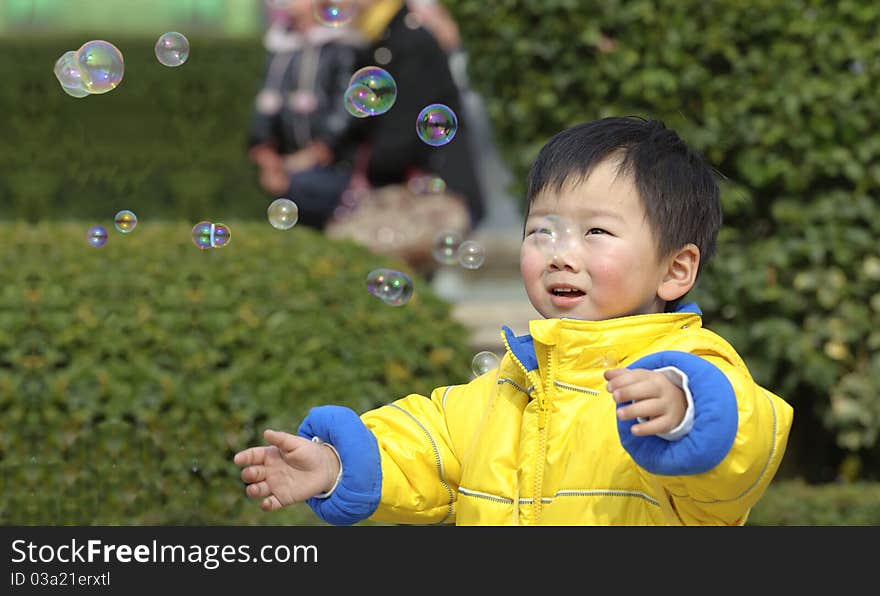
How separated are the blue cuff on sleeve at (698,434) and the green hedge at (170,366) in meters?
2.45

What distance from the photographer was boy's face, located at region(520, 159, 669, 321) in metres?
2.26

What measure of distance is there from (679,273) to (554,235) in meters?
0.29

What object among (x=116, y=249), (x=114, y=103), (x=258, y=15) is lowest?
(x=116, y=249)

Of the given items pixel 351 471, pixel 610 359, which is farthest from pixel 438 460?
pixel 610 359

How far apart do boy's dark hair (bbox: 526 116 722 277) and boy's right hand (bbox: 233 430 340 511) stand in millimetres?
652

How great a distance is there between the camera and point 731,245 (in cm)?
508

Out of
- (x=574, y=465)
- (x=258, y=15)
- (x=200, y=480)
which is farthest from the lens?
(x=258, y=15)

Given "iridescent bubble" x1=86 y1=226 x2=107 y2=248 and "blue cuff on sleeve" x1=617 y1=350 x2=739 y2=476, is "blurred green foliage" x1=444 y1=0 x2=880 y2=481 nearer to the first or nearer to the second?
"iridescent bubble" x1=86 y1=226 x2=107 y2=248

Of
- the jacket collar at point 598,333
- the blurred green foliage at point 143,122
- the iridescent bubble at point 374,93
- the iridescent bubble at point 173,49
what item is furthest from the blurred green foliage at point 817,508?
the blurred green foliage at point 143,122

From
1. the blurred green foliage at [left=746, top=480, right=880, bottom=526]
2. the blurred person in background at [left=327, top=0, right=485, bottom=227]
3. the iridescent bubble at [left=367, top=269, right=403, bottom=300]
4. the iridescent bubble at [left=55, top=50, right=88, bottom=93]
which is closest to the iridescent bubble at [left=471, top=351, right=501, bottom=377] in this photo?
the iridescent bubble at [left=367, top=269, right=403, bottom=300]

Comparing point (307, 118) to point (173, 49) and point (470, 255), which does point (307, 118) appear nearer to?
point (173, 49)
